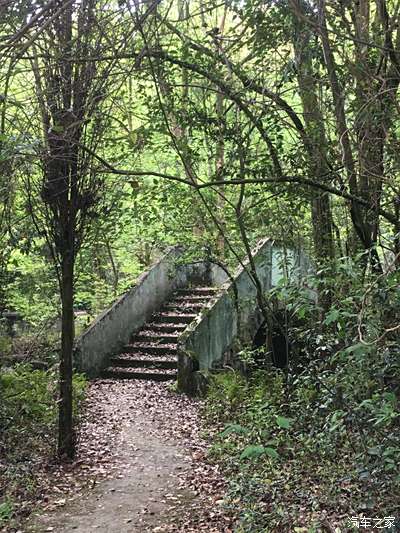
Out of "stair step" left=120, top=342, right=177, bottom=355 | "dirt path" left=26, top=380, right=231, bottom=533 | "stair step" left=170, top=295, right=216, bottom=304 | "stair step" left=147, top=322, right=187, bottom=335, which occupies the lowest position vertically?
"dirt path" left=26, top=380, right=231, bottom=533

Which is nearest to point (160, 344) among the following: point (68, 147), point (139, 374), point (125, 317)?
point (125, 317)

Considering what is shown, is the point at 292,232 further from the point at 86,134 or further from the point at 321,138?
the point at 86,134

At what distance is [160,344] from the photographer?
12445 millimetres

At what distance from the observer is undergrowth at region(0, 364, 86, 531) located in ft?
18.8

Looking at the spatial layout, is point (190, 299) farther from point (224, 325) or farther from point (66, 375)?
point (66, 375)

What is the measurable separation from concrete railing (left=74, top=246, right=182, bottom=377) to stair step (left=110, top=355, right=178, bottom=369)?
0.24 m

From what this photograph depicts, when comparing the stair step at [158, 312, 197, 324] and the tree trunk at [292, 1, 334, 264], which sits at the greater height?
the tree trunk at [292, 1, 334, 264]

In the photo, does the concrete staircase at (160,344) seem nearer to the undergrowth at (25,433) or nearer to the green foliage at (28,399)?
the undergrowth at (25,433)

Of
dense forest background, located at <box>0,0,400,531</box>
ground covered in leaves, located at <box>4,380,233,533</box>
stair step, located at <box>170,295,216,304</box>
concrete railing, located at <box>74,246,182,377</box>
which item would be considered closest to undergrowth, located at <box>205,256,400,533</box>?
dense forest background, located at <box>0,0,400,531</box>

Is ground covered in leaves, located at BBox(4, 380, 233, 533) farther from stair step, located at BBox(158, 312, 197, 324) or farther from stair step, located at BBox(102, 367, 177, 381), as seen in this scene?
stair step, located at BBox(158, 312, 197, 324)

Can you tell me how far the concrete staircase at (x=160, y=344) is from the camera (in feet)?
37.2

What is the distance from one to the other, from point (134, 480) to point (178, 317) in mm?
7107

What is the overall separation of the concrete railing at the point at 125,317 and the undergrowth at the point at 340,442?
5042mm

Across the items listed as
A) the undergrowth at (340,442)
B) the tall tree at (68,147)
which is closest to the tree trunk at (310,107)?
the undergrowth at (340,442)
